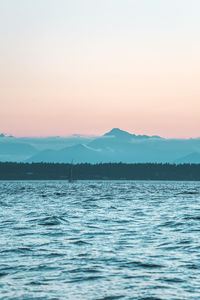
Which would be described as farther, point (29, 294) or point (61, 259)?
point (61, 259)

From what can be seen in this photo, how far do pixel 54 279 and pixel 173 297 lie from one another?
481 centimetres

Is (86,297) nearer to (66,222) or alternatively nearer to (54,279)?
(54,279)

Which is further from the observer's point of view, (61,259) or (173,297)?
(61,259)

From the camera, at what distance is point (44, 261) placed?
23.5m

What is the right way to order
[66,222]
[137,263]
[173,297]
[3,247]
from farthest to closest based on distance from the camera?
[66,222]
[3,247]
[137,263]
[173,297]

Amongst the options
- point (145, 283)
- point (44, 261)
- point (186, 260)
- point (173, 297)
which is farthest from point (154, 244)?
point (173, 297)

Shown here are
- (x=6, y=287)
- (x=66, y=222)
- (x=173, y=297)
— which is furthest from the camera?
(x=66, y=222)

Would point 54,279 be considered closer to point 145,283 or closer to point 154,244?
point 145,283

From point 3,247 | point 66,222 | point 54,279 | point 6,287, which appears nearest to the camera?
point 6,287

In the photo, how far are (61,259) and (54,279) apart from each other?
4362 millimetres

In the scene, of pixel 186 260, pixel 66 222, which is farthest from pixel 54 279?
pixel 66 222

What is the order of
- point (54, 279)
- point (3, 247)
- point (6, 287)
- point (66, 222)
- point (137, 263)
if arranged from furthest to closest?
point (66, 222)
point (3, 247)
point (137, 263)
point (54, 279)
point (6, 287)

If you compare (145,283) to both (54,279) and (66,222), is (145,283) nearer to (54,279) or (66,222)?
(54,279)

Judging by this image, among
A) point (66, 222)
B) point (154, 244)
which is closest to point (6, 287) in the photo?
point (154, 244)
